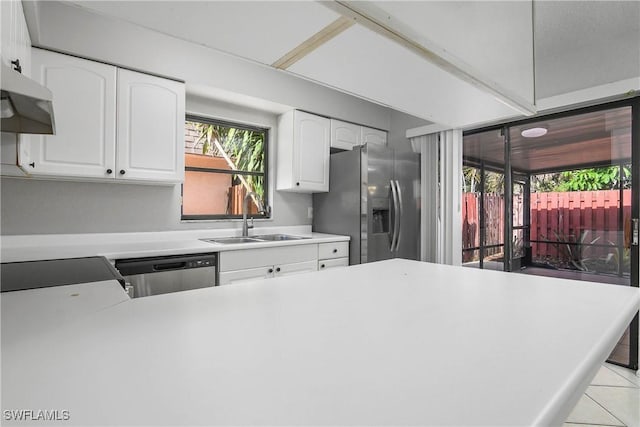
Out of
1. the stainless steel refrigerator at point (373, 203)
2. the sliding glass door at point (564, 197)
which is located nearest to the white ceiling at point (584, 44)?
the sliding glass door at point (564, 197)

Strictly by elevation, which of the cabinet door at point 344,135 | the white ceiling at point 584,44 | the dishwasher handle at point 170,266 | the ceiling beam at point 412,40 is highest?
the white ceiling at point 584,44

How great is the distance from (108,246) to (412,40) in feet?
7.49

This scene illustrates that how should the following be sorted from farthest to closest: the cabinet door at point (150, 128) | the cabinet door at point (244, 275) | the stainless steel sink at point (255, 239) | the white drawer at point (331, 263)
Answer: the white drawer at point (331, 263) → the stainless steel sink at point (255, 239) → the cabinet door at point (244, 275) → the cabinet door at point (150, 128)

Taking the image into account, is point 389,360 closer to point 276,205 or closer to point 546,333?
point 546,333

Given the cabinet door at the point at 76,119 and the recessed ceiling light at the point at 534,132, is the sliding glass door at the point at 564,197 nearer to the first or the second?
the recessed ceiling light at the point at 534,132

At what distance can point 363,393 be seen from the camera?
45cm

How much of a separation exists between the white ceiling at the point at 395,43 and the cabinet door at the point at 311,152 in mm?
1820

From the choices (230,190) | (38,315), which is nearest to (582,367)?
(38,315)

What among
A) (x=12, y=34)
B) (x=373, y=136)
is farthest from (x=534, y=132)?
(x=12, y=34)

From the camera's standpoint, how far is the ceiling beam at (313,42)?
78 centimetres

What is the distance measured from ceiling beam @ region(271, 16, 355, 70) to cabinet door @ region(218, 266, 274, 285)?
5.52 feet

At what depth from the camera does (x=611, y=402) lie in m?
2.04

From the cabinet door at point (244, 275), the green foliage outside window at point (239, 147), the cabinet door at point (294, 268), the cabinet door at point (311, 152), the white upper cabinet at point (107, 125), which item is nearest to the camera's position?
the white upper cabinet at point (107, 125)

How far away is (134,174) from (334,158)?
190 centimetres
